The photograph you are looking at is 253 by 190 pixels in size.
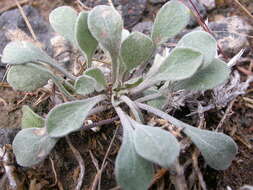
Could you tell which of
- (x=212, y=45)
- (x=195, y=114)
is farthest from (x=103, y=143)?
(x=212, y=45)

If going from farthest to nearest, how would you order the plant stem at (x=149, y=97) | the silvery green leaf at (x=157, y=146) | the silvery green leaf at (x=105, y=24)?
the plant stem at (x=149, y=97), the silvery green leaf at (x=105, y=24), the silvery green leaf at (x=157, y=146)

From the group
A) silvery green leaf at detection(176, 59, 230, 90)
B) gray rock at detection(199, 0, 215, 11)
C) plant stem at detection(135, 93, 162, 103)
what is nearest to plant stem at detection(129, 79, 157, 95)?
plant stem at detection(135, 93, 162, 103)

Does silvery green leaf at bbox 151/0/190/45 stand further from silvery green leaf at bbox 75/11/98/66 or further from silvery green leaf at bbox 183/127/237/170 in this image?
silvery green leaf at bbox 183/127/237/170

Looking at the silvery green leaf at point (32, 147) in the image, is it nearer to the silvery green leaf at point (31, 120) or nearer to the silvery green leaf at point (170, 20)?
the silvery green leaf at point (31, 120)

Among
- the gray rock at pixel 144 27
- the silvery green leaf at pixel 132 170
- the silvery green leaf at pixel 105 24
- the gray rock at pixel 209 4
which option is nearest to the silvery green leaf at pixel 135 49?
the silvery green leaf at pixel 105 24

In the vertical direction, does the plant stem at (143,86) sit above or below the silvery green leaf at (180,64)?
below

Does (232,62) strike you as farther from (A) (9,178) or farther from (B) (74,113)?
(A) (9,178)
